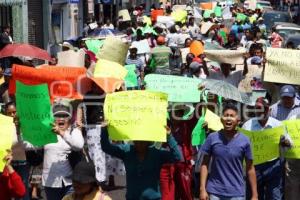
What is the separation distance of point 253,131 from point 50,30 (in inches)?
780

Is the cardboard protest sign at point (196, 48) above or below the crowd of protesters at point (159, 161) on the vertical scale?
below

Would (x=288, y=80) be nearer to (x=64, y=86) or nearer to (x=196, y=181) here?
(x=196, y=181)

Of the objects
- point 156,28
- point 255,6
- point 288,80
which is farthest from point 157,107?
point 255,6

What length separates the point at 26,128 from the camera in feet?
22.4

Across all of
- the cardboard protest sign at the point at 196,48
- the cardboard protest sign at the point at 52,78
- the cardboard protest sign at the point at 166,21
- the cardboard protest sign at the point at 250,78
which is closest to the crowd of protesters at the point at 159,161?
the cardboard protest sign at the point at 52,78

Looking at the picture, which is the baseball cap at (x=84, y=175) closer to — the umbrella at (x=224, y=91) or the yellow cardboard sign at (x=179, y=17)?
the umbrella at (x=224, y=91)

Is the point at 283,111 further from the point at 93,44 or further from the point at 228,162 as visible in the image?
the point at 93,44

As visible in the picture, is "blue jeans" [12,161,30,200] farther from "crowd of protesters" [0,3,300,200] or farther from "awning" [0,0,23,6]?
"awning" [0,0,23,6]

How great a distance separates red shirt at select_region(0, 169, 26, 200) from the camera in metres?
6.06

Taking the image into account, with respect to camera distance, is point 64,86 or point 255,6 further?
Answer: point 255,6

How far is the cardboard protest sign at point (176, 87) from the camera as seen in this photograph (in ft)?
27.6

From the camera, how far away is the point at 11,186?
6070 mm

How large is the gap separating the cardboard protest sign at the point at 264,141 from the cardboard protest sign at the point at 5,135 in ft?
6.86

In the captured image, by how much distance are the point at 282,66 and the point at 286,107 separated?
5.10 feet
